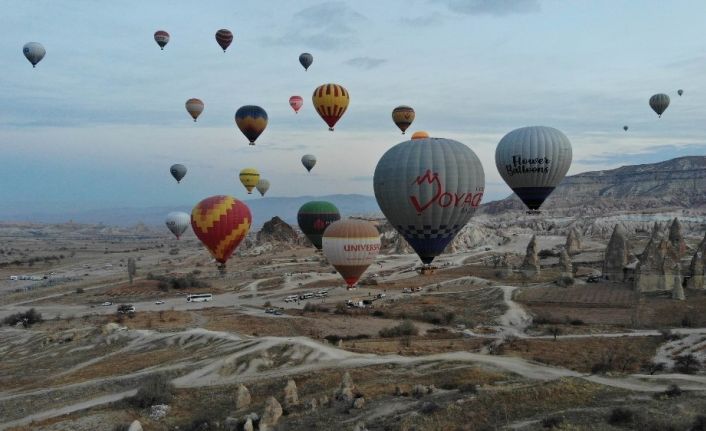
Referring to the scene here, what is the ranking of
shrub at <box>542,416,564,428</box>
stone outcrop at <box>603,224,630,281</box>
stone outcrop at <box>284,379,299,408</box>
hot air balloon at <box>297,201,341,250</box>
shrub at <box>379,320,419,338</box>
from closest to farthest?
shrub at <box>542,416,564,428</box> → stone outcrop at <box>284,379,299,408</box> → shrub at <box>379,320,419,338</box> → stone outcrop at <box>603,224,630,281</box> → hot air balloon at <box>297,201,341,250</box>

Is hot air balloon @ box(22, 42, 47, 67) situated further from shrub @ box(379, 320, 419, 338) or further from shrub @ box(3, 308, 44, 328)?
shrub @ box(379, 320, 419, 338)

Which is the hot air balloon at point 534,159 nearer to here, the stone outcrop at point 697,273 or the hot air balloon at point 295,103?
the stone outcrop at point 697,273

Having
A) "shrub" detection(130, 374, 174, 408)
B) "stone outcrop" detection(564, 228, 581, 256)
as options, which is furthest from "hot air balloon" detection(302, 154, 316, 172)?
"shrub" detection(130, 374, 174, 408)

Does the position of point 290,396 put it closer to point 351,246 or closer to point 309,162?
point 351,246

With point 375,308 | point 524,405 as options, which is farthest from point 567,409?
point 375,308

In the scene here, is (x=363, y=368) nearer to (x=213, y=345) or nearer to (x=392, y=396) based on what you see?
(x=392, y=396)

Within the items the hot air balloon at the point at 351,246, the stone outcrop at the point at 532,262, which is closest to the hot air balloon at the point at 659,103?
the stone outcrop at the point at 532,262
